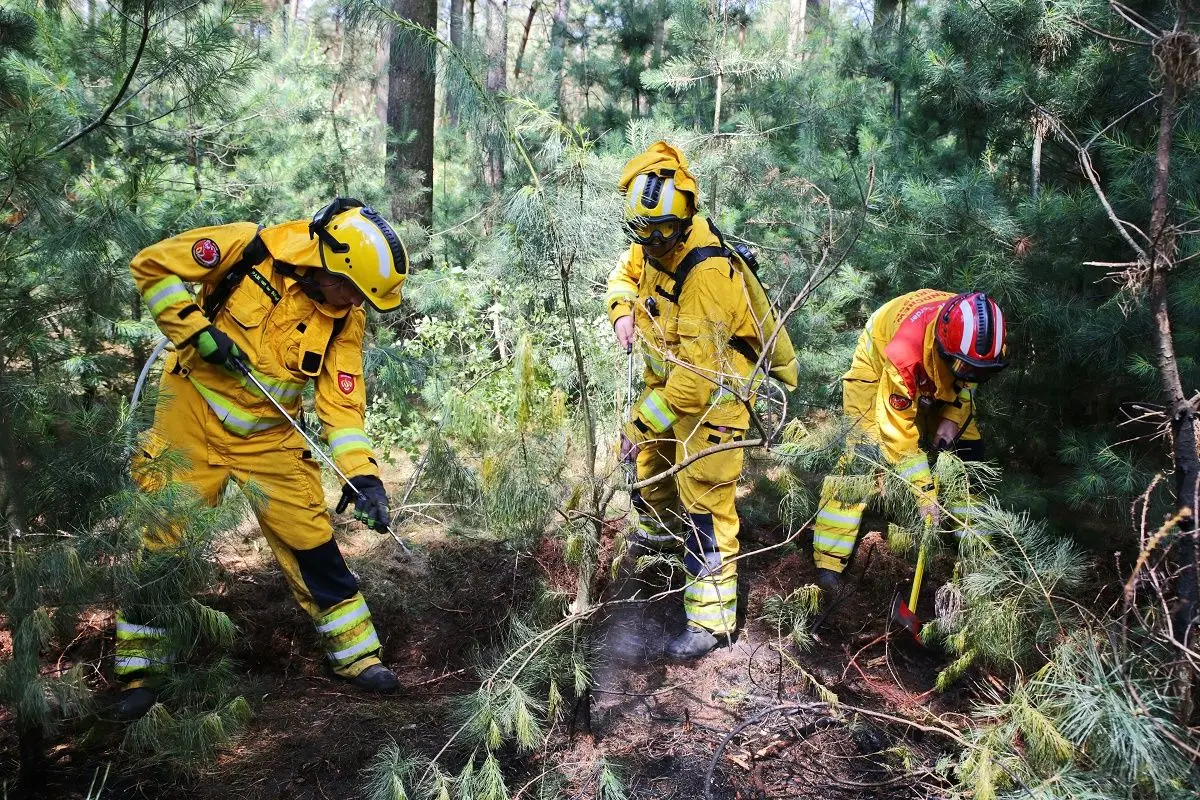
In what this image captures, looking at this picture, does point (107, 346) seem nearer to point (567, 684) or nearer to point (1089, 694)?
point (567, 684)

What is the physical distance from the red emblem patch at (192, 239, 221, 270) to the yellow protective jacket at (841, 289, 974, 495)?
306 cm

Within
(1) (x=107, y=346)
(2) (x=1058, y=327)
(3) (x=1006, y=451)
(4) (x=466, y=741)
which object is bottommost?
(4) (x=466, y=741)

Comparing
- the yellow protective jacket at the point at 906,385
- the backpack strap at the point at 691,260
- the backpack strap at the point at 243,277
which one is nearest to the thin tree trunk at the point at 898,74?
the yellow protective jacket at the point at 906,385

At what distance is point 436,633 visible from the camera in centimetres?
432

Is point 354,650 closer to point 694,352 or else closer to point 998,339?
point 694,352

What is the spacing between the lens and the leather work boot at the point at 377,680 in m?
3.75

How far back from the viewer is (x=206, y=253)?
3473 mm

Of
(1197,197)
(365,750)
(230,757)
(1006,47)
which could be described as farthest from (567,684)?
(1006,47)

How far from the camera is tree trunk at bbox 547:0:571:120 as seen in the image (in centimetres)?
997

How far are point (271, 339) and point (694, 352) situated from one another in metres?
1.94

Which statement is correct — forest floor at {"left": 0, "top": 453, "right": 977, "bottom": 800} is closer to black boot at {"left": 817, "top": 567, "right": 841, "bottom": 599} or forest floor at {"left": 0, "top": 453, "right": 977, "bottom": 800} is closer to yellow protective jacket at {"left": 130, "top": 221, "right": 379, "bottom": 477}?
black boot at {"left": 817, "top": 567, "right": 841, "bottom": 599}

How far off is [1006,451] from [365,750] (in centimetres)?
425

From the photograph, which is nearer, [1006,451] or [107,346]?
[1006,451]

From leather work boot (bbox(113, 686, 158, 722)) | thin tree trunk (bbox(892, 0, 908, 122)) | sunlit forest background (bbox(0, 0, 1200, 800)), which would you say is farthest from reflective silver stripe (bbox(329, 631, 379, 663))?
thin tree trunk (bbox(892, 0, 908, 122))
